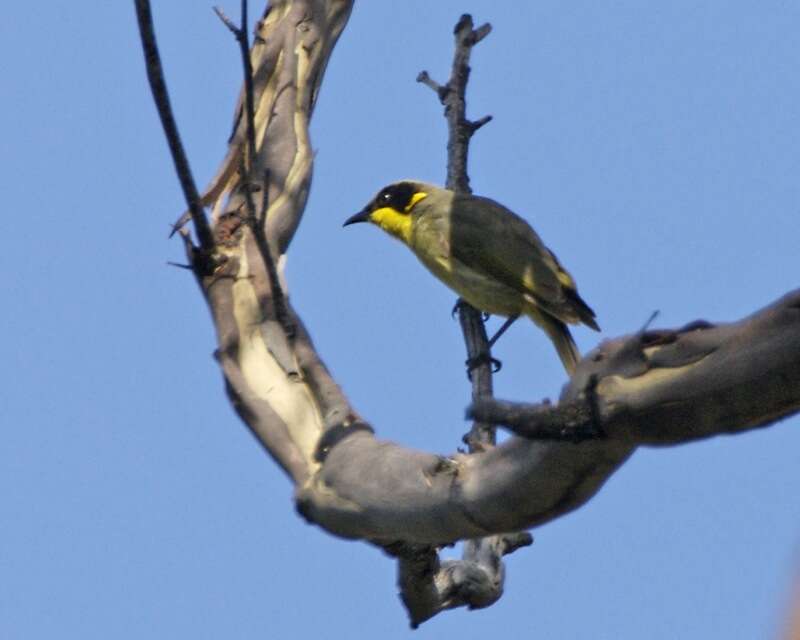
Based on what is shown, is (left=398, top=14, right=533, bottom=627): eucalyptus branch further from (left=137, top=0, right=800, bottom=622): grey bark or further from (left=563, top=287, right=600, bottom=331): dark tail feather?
(left=563, top=287, right=600, bottom=331): dark tail feather

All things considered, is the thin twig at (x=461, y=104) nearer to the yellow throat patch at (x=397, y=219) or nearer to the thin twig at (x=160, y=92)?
the yellow throat patch at (x=397, y=219)

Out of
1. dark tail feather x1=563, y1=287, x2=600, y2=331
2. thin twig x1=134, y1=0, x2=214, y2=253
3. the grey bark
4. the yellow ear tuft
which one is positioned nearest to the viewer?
the grey bark

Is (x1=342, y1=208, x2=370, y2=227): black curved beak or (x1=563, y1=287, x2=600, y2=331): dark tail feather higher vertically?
(x1=342, y1=208, x2=370, y2=227): black curved beak

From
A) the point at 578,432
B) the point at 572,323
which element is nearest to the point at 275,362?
the point at 578,432

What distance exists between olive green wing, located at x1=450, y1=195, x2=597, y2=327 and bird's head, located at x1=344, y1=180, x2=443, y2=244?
21.5 inches

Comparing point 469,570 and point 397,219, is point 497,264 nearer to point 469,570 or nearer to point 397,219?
point 397,219

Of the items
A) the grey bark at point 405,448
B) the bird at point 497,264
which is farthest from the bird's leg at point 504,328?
the grey bark at point 405,448

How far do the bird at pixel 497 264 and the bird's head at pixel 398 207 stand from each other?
0.08m

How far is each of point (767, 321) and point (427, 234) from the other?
6.22 meters

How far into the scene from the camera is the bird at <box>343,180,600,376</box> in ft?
27.6

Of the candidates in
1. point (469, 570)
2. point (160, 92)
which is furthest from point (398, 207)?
point (160, 92)

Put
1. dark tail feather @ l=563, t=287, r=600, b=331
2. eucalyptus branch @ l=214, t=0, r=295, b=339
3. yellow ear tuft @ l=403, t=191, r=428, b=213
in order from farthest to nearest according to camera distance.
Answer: yellow ear tuft @ l=403, t=191, r=428, b=213 < dark tail feather @ l=563, t=287, r=600, b=331 < eucalyptus branch @ l=214, t=0, r=295, b=339

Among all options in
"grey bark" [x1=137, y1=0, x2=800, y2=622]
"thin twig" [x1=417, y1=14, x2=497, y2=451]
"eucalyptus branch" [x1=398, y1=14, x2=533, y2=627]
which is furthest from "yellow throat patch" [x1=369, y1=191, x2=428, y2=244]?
"grey bark" [x1=137, y1=0, x2=800, y2=622]

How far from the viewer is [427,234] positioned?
896 cm
